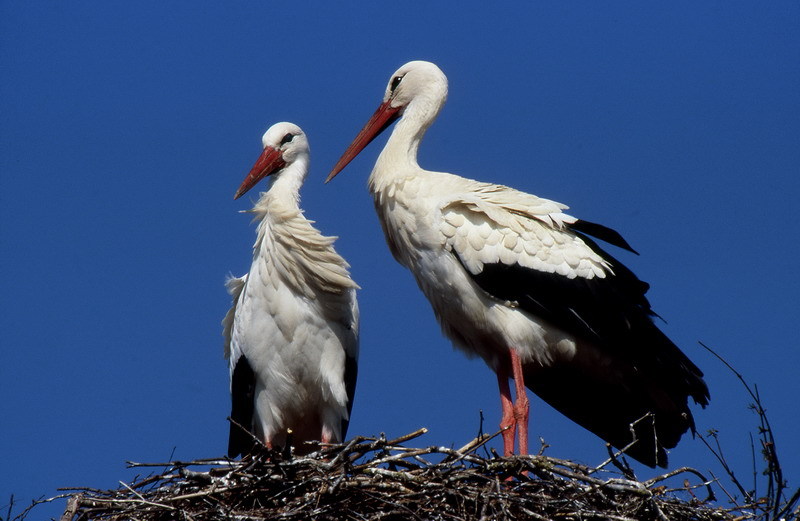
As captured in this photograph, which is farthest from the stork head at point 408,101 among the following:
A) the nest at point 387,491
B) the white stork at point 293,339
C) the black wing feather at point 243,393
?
the nest at point 387,491

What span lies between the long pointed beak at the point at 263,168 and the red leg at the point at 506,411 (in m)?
1.56

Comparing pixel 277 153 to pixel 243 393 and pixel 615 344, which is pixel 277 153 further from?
pixel 615 344

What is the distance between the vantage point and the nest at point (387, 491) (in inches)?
179

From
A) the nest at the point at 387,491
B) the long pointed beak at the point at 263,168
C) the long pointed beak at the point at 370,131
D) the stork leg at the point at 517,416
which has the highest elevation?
the long pointed beak at the point at 370,131

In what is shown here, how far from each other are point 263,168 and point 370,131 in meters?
0.60

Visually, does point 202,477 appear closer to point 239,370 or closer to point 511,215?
point 239,370

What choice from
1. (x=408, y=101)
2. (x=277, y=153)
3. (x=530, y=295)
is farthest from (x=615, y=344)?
(x=277, y=153)

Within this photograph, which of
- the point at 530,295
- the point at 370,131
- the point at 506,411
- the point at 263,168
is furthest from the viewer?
the point at 370,131

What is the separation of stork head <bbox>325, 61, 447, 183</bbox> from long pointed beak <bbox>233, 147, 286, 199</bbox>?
0.94ft

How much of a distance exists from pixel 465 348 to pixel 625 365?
748mm

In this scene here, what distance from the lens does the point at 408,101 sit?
6477 millimetres

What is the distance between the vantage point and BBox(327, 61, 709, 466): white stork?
5.69 m

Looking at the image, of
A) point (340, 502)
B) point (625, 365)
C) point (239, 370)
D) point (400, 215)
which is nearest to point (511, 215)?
point (400, 215)

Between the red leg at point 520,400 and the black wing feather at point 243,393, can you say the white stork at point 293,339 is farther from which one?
the red leg at point 520,400
